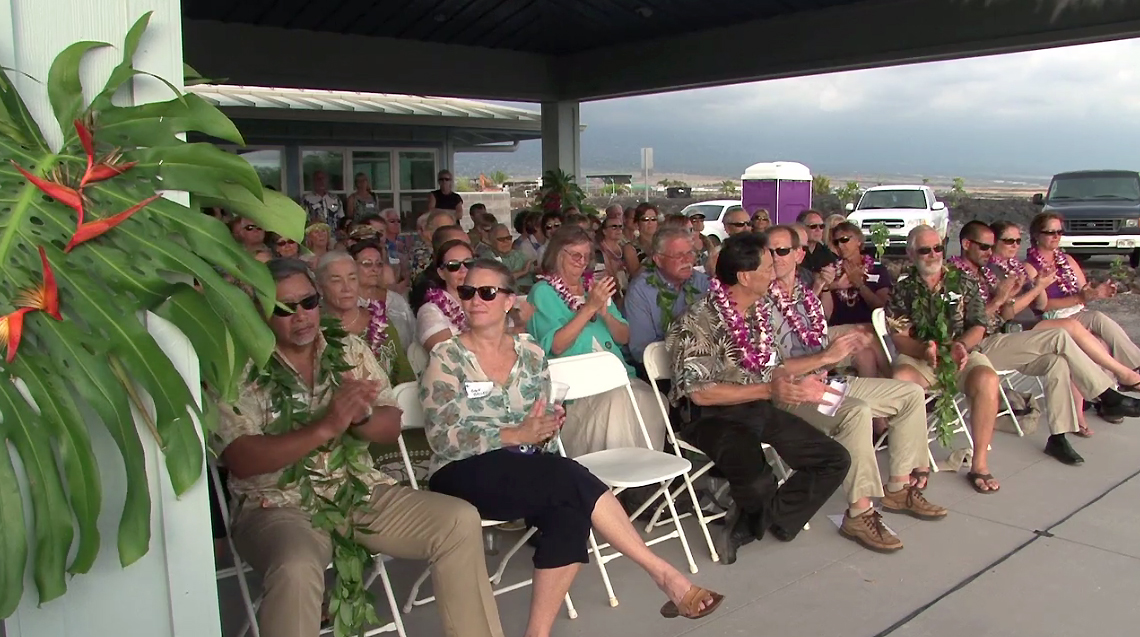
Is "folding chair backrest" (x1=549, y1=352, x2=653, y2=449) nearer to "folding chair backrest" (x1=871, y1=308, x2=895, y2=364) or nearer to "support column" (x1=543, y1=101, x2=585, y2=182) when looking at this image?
"folding chair backrest" (x1=871, y1=308, x2=895, y2=364)

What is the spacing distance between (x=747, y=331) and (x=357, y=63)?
24.4 ft

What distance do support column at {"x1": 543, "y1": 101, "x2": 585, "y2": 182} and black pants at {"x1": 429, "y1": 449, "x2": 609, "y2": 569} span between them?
9610 mm

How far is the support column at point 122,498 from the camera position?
1703 millimetres

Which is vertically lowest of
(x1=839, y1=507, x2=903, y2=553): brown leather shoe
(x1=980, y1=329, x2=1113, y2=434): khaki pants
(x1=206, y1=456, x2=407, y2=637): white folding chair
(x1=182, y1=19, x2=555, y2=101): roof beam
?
(x1=839, y1=507, x2=903, y2=553): brown leather shoe

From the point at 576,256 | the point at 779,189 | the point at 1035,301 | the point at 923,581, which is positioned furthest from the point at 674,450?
the point at 779,189

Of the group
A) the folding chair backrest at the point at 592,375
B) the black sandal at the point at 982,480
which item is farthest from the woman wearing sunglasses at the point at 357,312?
the black sandal at the point at 982,480

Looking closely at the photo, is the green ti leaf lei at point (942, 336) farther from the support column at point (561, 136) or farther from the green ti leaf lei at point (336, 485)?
the support column at point (561, 136)

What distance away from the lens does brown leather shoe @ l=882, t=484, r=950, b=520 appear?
4133 millimetres

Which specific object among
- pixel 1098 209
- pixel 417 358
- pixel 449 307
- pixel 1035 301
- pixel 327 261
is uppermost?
pixel 1098 209

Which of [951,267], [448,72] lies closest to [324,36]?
[448,72]

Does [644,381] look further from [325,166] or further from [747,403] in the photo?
[325,166]

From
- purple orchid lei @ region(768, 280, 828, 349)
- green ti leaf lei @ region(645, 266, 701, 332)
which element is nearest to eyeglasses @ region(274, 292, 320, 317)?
green ti leaf lei @ region(645, 266, 701, 332)

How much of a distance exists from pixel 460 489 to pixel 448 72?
857cm

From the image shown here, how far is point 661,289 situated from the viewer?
4.50 metres
